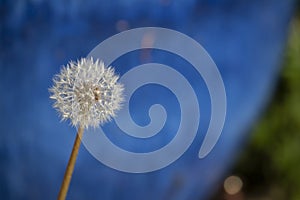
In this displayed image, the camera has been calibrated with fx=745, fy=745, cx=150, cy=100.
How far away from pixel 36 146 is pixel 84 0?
0.13 meters

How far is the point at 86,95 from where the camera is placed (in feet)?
1.28

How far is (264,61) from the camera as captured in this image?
28.0 inches

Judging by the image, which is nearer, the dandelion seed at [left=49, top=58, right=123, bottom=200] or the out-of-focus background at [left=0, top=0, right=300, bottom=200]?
the dandelion seed at [left=49, top=58, right=123, bottom=200]

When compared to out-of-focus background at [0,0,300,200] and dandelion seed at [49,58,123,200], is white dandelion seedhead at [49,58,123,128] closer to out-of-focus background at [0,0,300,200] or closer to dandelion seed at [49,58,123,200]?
dandelion seed at [49,58,123,200]

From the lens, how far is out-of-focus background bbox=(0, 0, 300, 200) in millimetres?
584

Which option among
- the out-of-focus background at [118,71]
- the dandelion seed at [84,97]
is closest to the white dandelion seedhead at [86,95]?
the dandelion seed at [84,97]

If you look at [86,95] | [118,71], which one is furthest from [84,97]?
[118,71]

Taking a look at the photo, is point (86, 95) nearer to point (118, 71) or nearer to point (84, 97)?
point (84, 97)

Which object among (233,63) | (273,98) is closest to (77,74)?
(233,63)

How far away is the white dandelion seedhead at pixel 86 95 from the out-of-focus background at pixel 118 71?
7.3 inches

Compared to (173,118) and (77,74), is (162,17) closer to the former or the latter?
(173,118)

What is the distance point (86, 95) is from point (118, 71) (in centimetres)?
20

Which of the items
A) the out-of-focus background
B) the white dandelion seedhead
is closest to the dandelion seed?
the white dandelion seedhead

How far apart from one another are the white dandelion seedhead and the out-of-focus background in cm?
18
